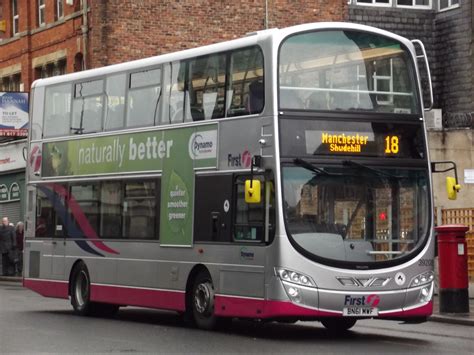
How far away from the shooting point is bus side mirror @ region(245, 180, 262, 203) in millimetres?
15906

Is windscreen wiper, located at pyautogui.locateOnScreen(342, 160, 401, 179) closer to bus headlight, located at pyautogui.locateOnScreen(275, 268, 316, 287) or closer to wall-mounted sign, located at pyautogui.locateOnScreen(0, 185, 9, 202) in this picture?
bus headlight, located at pyautogui.locateOnScreen(275, 268, 316, 287)

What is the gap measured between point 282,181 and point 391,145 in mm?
1638

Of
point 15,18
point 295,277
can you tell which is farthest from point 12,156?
point 295,277

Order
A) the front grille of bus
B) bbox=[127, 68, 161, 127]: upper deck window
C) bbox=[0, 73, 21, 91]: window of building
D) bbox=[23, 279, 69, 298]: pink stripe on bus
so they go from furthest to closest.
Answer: bbox=[0, 73, 21, 91]: window of building, bbox=[23, 279, 69, 298]: pink stripe on bus, bbox=[127, 68, 161, 127]: upper deck window, the front grille of bus

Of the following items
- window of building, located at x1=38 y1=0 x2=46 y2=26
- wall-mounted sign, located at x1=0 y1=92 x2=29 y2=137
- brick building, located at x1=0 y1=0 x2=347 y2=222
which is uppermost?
window of building, located at x1=38 y1=0 x2=46 y2=26

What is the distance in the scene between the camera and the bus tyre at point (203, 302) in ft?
57.7

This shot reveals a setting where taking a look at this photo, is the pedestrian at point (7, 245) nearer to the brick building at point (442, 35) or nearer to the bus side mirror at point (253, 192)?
the brick building at point (442, 35)

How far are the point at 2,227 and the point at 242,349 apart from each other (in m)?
25.1

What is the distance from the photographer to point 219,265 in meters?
17.4

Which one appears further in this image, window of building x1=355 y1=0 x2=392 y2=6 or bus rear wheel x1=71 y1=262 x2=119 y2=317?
window of building x1=355 y1=0 x2=392 y2=6

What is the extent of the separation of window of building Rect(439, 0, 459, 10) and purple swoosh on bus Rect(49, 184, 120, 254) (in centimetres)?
2171

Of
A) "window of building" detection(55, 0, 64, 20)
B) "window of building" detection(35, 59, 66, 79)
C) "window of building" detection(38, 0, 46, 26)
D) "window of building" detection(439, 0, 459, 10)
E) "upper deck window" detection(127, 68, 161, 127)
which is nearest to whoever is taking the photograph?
"upper deck window" detection(127, 68, 161, 127)

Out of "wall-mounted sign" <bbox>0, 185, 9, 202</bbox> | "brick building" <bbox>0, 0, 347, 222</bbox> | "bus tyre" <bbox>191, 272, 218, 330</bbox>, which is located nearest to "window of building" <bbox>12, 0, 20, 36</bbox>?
"brick building" <bbox>0, 0, 347, 222</bbox>

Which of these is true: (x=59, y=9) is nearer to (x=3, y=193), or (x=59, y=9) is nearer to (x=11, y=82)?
(x=11, y=82)
